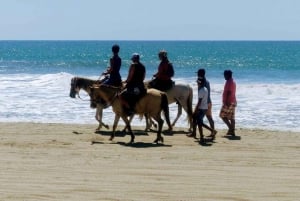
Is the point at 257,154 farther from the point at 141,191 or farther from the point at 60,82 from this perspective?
the point at 60,82

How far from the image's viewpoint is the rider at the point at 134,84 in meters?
13.5

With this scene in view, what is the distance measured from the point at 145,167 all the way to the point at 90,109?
1061 centimetres

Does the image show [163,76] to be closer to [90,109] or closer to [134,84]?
[134,84]

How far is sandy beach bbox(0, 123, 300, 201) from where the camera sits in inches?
344

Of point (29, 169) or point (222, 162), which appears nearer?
point (29, 169)

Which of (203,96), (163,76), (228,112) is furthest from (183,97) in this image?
(203,96)

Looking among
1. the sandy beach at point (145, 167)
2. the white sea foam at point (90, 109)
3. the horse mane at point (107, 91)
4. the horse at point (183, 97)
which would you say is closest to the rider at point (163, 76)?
the horse at point (183, 97)

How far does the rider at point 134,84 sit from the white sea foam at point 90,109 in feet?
12.5

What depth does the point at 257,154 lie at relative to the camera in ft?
40.6

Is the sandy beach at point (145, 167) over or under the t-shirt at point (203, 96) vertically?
under

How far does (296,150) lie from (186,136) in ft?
10.2

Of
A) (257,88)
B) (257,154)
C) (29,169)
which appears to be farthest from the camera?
(257,88)

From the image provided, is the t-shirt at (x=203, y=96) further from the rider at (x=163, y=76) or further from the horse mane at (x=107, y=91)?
the horse mane at (x=107, y=91)

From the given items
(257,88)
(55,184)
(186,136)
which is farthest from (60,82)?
(55,184)
